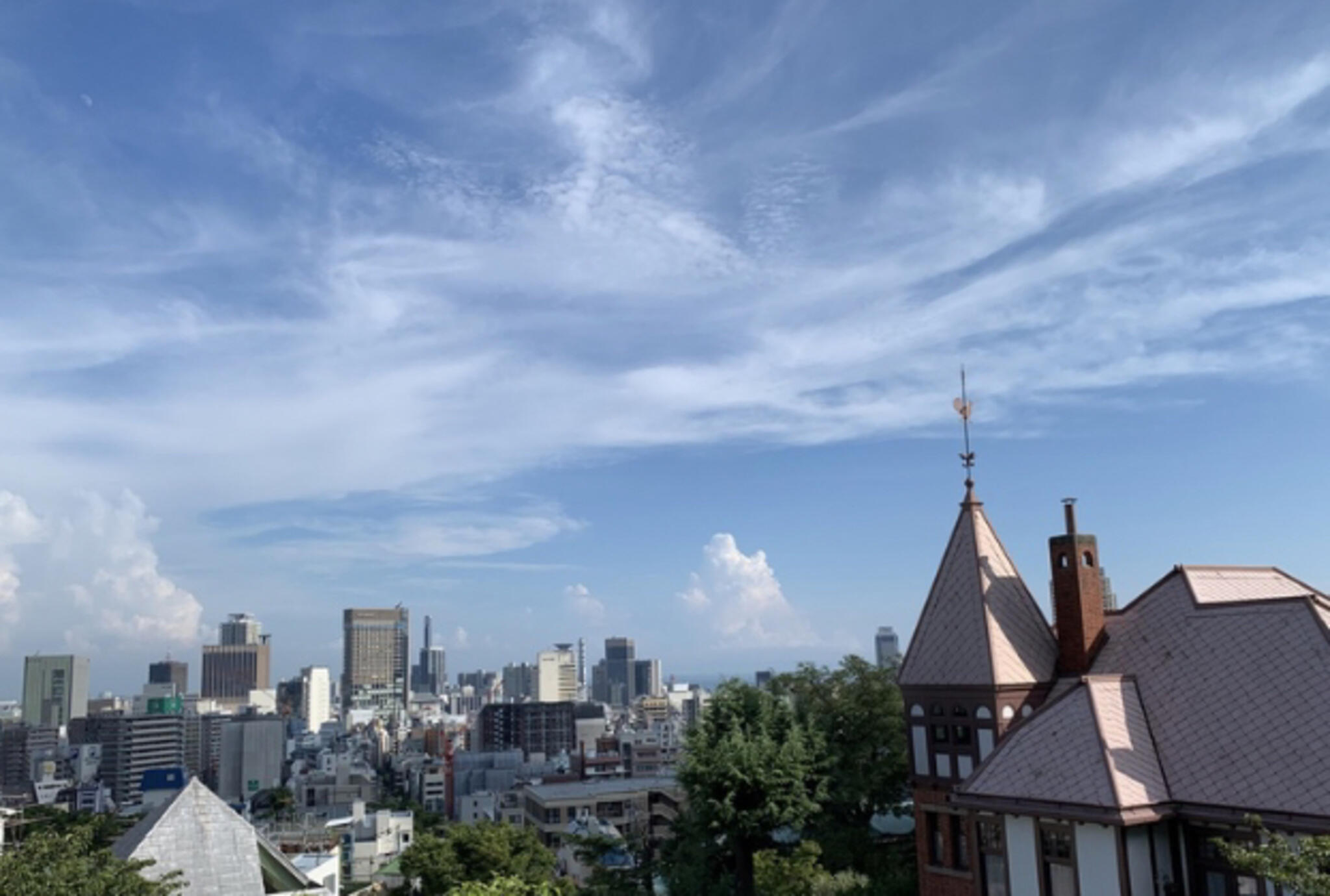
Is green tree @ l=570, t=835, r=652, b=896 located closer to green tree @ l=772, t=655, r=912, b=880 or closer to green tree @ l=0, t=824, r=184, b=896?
green tree @ l=772, t=655, r=912, b=880

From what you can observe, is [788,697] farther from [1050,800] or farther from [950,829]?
[1050,800]

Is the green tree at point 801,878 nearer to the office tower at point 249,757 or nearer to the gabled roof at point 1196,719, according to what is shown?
the gabled roof at point 1196,719

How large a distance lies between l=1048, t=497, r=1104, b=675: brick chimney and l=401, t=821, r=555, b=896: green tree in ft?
87.4

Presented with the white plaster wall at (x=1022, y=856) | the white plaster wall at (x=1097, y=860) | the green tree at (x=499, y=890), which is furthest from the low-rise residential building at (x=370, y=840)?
the white plaster wall at (x=1097, y=860)

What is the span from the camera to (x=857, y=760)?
38.3m

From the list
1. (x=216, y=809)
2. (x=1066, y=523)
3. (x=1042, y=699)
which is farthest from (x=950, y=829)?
(x=216, y=809)

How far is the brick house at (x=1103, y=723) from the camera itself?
20.2 metres

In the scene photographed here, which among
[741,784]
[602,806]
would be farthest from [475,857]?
[602,806]

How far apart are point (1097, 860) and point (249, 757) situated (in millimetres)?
189316

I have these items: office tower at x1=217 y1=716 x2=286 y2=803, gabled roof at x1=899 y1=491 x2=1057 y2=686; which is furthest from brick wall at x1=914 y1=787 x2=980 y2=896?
office tower at x1=217 y1=716 x2=286 y2=803

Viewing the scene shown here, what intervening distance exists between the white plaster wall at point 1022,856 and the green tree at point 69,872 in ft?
60.1

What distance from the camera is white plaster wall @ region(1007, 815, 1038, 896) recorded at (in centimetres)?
2188

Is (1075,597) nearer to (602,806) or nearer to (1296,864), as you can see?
(1296,864)

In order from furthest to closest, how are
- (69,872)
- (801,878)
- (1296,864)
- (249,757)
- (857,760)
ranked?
(249,757) → (857,760) → (801,878) → (69,872) → (1296,864)
